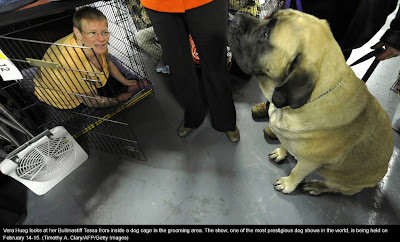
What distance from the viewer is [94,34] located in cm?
180

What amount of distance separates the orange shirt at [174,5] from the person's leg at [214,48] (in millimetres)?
28

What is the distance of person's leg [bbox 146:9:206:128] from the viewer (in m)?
1.38

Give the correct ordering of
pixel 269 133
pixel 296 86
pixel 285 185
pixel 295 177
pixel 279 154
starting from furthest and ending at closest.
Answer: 1. pixel 269 133
2. pixel 279 154
3. pixel 285 185
4. pixel 295 177
5. pixel 296 86

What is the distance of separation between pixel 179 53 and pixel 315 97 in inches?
34.4

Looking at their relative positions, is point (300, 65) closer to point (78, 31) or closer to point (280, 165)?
point (280, 165)

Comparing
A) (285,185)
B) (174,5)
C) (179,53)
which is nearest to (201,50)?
(179,53)

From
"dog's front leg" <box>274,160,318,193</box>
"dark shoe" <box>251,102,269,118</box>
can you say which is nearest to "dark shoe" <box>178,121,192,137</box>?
"dark shoe" <box>251,102,269,118</box>

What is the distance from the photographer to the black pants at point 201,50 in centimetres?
135

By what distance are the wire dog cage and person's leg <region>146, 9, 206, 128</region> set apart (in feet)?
1.70

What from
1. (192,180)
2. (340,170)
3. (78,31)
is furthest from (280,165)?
(78,31)

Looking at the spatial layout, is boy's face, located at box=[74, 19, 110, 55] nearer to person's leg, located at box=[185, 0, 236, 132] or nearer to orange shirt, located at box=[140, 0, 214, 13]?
orange shirt, located at box=[140, 0, 214, 13]

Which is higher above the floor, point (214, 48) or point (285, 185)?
point (214, 48)

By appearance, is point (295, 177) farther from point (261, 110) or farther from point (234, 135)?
point (261, 110)

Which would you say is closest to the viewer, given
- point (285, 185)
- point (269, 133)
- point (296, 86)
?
point (296, 86)
